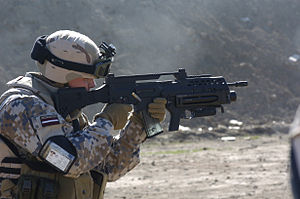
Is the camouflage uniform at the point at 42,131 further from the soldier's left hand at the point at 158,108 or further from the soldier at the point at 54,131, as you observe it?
the soldier's left hand at the point at 158,108

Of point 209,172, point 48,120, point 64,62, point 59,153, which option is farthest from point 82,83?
point 209,172

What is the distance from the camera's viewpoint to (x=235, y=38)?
1733cm

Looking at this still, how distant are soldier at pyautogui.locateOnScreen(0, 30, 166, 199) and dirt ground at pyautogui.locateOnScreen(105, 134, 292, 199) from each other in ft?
11.2

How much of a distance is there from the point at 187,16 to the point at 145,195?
1072cm

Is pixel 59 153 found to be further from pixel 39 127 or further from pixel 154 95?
pixel 154 95

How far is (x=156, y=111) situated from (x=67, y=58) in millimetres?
613

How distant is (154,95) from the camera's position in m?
3.61

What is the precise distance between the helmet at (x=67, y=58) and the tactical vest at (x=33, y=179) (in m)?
0.09

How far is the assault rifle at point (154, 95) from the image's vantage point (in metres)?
3.30

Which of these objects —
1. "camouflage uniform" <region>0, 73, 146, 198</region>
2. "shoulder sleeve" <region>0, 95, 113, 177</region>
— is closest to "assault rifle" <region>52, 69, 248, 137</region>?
"camouflage uniform" <region>0, 73, 146, 198</region>

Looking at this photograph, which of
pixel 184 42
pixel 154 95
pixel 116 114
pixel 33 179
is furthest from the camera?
pixel 184 42

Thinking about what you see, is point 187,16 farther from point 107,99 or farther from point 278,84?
point 107,99

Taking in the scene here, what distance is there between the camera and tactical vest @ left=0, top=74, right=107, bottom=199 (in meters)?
3.06

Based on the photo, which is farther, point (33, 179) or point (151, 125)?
point (151, 125)
